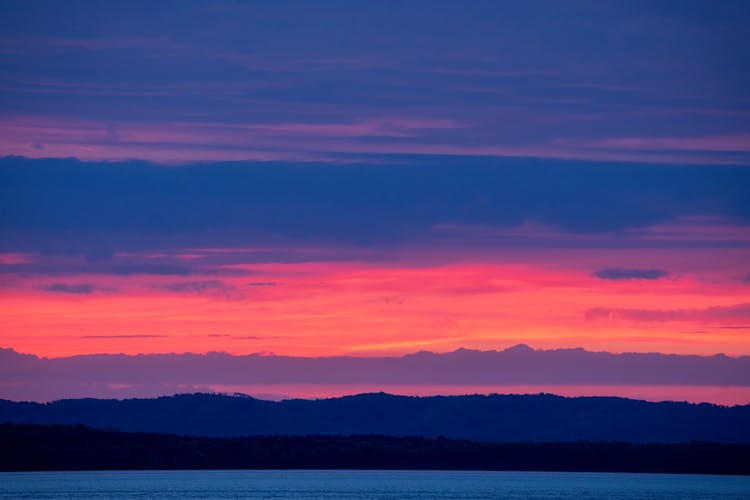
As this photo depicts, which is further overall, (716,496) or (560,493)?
(560,493)

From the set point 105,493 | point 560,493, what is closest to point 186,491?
point 105,493

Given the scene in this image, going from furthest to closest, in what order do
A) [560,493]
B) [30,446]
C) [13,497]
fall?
[30,446]
[560,493]
[13,497]

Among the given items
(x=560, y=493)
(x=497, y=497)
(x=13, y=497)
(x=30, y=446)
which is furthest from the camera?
(x=30, y=446)

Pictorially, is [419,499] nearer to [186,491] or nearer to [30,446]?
[186,491]

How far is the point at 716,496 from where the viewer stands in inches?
6619

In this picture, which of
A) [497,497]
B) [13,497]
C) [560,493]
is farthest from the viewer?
[560,493]

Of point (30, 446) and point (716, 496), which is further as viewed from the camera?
point (30, 446)

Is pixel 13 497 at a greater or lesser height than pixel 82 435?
lesser

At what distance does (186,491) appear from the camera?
577 feet

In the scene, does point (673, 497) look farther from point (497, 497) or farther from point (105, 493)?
point (105, 493)

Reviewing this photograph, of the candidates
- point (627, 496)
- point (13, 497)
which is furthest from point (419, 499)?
point (13, 497)

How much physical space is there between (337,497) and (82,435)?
5593cm

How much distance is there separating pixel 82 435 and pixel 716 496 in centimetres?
9247

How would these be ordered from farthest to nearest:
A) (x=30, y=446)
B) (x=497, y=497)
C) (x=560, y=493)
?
(x=30, y=446) → (x=560, y=493) → (x=497, y=497)
